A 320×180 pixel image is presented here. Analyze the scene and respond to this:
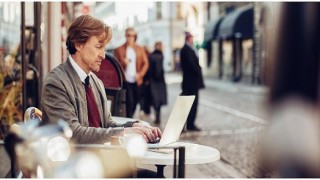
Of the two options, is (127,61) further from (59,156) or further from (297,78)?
(297,78)

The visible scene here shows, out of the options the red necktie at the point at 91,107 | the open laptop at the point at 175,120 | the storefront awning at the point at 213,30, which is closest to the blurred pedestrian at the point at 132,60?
the red necktie at the point at 91,107

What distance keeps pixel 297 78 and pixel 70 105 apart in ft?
4.16

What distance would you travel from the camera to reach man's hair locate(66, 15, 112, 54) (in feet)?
11.1

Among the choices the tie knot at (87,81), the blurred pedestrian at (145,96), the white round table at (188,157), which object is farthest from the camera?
the blurred pedestrian at (145,96)

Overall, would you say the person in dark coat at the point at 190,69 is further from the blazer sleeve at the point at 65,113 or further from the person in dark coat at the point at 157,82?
the blazer sleeve at the point at 65,113

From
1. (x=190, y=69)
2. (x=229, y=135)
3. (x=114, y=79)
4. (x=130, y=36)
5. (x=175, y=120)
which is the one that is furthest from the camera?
(x=229, y=135)

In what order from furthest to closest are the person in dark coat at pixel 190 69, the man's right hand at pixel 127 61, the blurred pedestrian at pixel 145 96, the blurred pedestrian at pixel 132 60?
the blurred pedestrian at pixel 145 96, the person in dark coat at pixel 190 69, the man's right hand at pixel 127 61, the blurred pedestrian at pixel 132 60

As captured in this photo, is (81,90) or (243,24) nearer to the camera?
(81,90)

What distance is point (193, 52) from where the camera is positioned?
10.7 m

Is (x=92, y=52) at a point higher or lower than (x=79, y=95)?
higher

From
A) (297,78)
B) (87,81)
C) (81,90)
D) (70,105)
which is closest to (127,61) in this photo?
(87,81)

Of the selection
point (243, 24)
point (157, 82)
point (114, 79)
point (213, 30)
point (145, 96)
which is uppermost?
point (114, 79)

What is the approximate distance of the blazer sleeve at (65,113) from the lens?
10.7 feet

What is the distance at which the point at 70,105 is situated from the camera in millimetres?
3324
